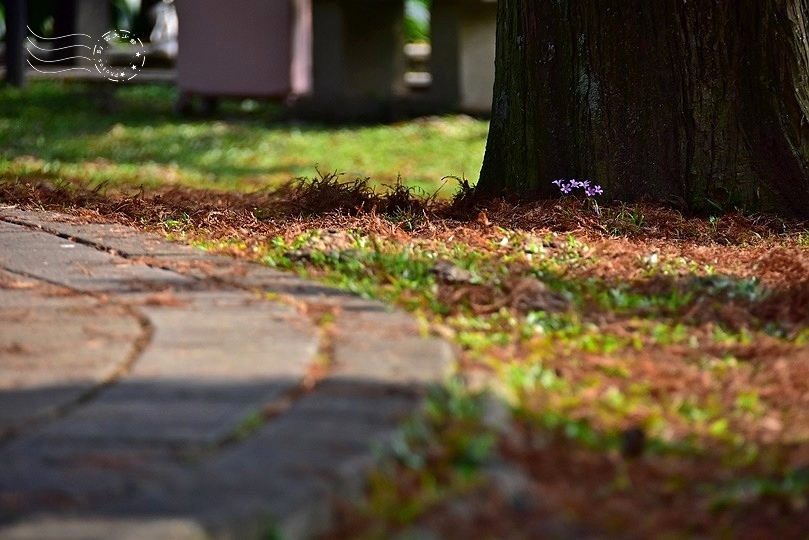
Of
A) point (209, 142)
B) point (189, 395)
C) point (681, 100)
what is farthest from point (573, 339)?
point (209, 142)

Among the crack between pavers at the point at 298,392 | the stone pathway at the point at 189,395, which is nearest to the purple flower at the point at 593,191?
the stone pathway at the point at 189,395

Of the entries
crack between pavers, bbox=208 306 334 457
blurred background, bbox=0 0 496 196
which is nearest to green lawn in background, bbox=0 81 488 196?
blurred background, bbox=0 0 496 196

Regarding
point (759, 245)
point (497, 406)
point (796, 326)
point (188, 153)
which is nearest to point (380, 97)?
point (188, 153)

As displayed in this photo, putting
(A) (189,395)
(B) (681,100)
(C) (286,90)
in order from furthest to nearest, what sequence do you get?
(C) (286,90) < (B) (681,100) < (A) (189,395)

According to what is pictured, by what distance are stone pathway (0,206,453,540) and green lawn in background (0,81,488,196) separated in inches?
190

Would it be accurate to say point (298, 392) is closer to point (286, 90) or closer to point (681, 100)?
point (681, 100)

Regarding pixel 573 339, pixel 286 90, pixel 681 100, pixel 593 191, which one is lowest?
pixel 573 339

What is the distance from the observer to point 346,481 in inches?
94.1

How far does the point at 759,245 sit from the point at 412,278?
175cm

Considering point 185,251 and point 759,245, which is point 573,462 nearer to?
point 185,251

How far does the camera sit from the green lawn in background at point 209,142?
34.9 ft

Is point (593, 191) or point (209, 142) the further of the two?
point (209, 142)

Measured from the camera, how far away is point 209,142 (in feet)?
42.6

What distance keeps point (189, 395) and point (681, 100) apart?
3397mm
